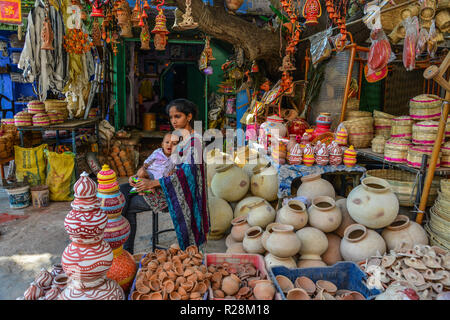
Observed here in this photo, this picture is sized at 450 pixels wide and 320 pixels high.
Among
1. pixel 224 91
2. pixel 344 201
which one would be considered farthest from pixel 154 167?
pixel 224 91

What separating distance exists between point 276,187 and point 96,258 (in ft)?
8.74

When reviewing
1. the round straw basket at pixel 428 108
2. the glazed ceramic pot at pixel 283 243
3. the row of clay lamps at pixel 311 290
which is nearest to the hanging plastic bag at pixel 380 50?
the round straw basket at pixel 428 108

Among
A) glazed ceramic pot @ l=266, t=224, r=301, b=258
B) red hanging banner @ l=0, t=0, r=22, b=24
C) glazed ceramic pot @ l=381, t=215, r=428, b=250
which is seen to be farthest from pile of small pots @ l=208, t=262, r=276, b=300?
red hanging banner @ l=0, t=0, r=22, b=24

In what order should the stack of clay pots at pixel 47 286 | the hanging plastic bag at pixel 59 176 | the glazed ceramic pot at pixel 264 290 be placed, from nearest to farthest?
the stack of clay pots at pixel 47 286
the glazed ceramic pot at pixel 264 290
the hanging plastic bag at pixel 59 176

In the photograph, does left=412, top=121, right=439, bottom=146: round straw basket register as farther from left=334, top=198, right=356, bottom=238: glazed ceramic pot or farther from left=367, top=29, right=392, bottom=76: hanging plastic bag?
left=334, top=198, right=356, bottom=238: glazed ceramic pot

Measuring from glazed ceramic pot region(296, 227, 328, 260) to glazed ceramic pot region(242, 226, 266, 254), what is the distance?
0.35 meters

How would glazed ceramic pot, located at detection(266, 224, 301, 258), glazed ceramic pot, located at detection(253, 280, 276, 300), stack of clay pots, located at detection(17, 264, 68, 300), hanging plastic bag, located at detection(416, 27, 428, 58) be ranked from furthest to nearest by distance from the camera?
hanging plastic bag, located at detection(416, 27, 428, 58) → glazed ceramic pot, located at detection(266, 224, 301, 258) → glazed ceramic pot, located at detection(253, 280, 276, 300) → stack of clay pots, located at detection(17, 264, 68, 300)

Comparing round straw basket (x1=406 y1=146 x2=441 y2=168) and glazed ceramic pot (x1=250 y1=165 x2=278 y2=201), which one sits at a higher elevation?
round straw basket (x1=406 y1=146 x2=441 y2=168)

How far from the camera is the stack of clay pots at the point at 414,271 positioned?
202cm

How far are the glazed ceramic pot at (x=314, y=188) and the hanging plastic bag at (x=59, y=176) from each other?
3681mm

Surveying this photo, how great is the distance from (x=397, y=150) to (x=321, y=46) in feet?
6.58

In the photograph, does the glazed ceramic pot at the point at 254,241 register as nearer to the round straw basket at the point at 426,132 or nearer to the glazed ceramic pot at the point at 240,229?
the glazed ceramic pot at the point at 240,229

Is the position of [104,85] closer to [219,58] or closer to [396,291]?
[219,58]

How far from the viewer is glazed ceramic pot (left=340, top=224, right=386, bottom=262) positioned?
2545mm
